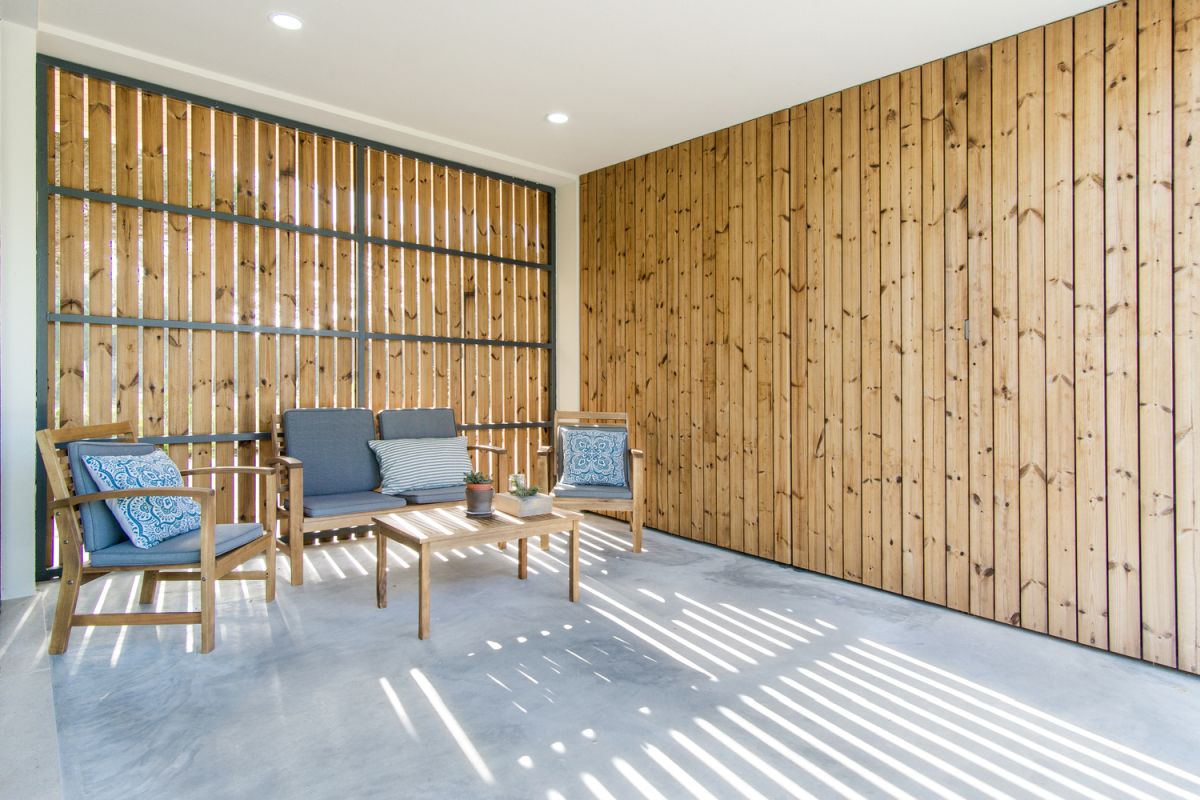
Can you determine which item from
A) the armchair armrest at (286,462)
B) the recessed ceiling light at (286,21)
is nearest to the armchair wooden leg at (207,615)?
the armchair armrest at (286,462)

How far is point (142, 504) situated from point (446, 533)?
1238mm

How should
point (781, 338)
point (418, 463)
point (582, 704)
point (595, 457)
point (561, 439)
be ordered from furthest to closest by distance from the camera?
point (561, 439) < point (595, 457) < point (418, 463) < point (781, 338) < point (582, 704)

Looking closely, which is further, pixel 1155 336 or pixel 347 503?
pixel 347 503

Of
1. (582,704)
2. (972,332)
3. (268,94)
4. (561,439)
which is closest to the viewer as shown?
(582,704)

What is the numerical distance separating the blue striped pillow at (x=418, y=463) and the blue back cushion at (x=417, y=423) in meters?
0.13

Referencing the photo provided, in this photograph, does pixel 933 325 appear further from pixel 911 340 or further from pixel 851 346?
pixel 851 346

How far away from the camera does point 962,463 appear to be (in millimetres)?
3316

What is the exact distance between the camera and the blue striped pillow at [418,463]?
163 inches

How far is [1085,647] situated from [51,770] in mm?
3802

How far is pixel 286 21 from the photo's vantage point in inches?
125

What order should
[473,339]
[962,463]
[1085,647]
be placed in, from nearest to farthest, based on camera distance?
[1085,647]
[962,463]
[473,339]

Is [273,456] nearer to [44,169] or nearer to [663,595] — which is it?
[44,169]

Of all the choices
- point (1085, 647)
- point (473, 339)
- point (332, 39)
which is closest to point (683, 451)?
point (473, 339)

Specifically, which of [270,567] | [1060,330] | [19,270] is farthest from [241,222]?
[1060,330]
